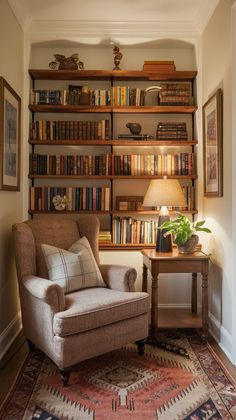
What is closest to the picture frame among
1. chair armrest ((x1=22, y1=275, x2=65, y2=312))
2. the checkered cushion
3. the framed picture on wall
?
the checkered cushion

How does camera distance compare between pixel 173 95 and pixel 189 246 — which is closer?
pixel 189 246

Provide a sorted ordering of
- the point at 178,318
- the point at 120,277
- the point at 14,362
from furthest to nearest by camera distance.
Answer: the point at 178,318, the point at 120,277, the point at 14,362

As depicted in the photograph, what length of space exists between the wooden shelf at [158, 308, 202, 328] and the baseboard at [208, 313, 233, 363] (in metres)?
0.11

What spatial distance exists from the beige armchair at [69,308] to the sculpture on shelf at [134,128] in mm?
1155

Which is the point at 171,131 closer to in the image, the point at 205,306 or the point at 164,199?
the point at 164,199

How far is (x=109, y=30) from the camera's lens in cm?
322

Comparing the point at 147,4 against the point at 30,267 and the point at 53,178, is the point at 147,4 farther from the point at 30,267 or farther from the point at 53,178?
the point at 30,267

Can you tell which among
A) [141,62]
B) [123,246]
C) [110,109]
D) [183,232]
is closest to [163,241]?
[183,232]

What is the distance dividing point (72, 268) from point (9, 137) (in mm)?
1141

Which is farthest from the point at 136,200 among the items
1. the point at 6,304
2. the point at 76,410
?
the point at 76,410

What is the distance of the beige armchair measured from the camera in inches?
80.5

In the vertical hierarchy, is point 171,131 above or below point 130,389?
above

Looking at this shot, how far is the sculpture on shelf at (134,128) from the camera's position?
3229 millimetres

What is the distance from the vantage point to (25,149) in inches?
125
